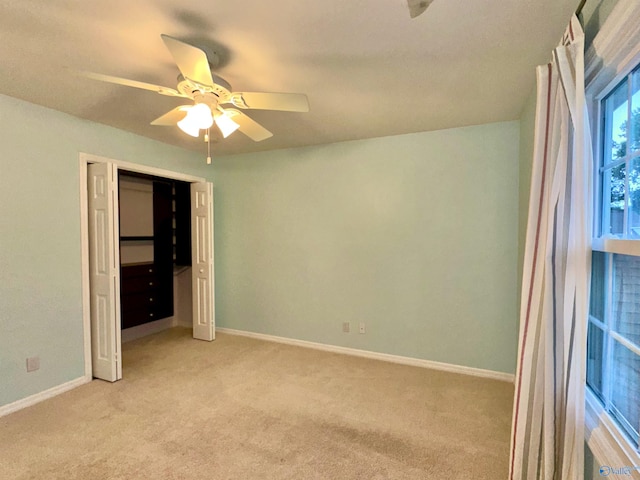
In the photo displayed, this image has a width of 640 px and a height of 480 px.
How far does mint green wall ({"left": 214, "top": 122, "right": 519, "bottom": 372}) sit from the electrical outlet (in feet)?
6.70

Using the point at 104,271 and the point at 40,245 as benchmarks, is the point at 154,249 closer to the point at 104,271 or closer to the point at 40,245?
the point at 104,271

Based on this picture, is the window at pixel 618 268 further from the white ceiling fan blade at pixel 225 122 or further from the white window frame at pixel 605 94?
the white ceiling fan blade at pixel 225 122

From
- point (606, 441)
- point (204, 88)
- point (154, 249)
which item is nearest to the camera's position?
point (606, 441)

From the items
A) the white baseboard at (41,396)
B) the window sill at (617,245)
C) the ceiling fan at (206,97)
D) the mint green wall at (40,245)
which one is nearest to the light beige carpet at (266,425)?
the white baseboard at (41,396)

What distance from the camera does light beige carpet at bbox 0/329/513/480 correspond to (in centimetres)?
188

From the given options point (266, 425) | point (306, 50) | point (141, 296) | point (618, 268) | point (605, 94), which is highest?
point (306, 50)

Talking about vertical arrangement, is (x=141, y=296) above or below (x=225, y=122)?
below

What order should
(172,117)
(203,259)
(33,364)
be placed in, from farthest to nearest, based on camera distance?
(203,259) < (33,364) < (172,117)

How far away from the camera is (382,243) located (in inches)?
136

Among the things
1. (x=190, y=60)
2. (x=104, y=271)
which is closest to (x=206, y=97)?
(x=190, y=60)

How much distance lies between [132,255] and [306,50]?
12.6 ft

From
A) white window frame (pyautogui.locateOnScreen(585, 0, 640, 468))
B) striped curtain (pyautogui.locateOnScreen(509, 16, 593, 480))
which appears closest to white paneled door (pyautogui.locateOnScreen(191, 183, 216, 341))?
striped curtain (pyautogui.locateOnScreen(509, 16, 593, 480))

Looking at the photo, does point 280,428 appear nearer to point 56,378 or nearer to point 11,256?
point 56,378

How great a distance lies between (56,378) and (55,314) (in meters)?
0.54
